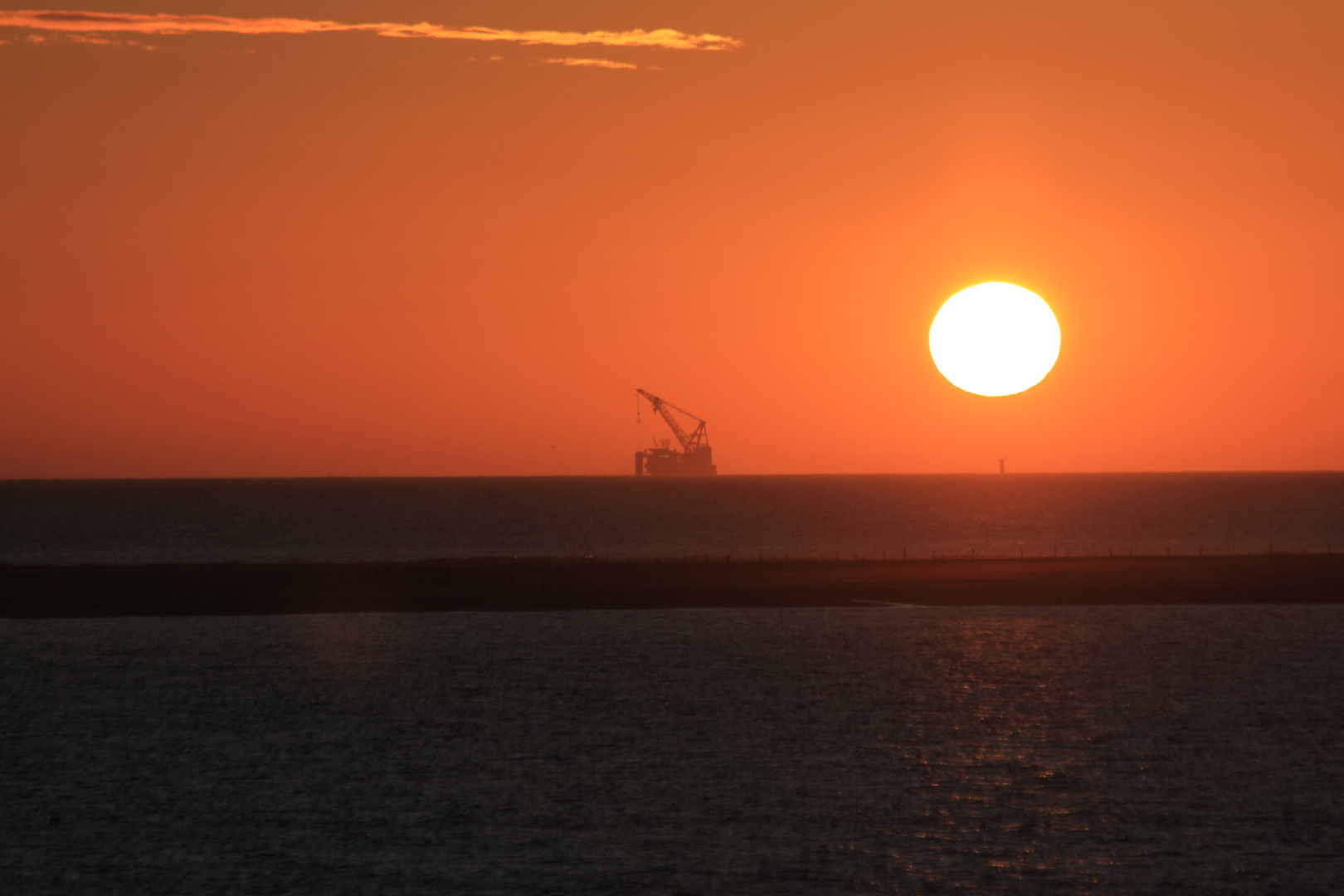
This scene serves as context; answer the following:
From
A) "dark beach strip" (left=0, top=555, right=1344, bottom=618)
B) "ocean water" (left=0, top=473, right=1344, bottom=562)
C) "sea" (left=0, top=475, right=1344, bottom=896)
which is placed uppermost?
"sea" (left=0, top=475, right=1344, bottom=896)

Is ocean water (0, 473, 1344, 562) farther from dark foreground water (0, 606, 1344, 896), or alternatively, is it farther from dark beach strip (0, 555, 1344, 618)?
dark foreground water (0, 606, 1344, 896)

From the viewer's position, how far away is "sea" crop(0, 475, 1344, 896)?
2139cm

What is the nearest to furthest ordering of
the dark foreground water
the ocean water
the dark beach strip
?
→ the dark foreground water
the dark beach strip
the ocean water

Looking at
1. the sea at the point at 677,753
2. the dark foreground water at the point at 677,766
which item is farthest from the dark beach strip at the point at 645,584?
the dark foreground water at the point at 677,766

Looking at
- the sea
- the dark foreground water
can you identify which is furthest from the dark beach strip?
the dark foreground water

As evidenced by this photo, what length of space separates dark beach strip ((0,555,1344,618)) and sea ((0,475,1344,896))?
19.7 feet

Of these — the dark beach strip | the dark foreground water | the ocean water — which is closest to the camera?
the dark foreground water

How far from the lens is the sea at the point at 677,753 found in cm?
2139

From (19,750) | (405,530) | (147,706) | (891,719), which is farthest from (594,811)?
(405,530)

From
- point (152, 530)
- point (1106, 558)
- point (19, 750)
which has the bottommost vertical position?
point (152, 530)

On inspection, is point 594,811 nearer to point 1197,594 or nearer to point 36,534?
point 1197,594

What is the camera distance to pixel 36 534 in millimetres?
146375

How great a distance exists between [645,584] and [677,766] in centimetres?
4560

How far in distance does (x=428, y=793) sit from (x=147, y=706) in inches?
524
